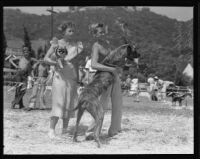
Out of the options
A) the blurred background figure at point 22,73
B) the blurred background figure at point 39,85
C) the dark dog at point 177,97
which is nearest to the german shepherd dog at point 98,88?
the blurred background figure at point 22,73

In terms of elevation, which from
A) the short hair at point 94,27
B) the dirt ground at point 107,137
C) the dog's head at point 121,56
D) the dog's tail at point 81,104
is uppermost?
the short hair at point 94,27

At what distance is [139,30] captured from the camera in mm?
9828

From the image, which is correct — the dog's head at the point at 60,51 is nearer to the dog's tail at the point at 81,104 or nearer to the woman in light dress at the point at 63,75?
the woman in light dress at the point at 63,75

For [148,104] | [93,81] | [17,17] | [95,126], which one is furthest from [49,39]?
[148,104]

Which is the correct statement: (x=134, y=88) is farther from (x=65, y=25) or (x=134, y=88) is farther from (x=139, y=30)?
(x=65, y=25)

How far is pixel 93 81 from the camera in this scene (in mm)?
8688

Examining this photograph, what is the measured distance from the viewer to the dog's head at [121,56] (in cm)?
871

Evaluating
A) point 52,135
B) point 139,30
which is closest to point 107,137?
point 52,135

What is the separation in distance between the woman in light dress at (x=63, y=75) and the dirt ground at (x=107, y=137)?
1.42 ft

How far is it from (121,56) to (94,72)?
0.82 meters

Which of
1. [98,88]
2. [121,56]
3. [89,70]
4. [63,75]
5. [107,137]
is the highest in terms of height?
[121,56]

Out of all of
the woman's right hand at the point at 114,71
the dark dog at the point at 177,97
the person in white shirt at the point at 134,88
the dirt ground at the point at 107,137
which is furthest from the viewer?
the dark dog at the point at 177,97

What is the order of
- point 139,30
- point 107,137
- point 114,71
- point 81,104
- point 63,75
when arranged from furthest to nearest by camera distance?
point 139,30 → point 107,137 → point 63,75 → point 114,71 → point 81,104
